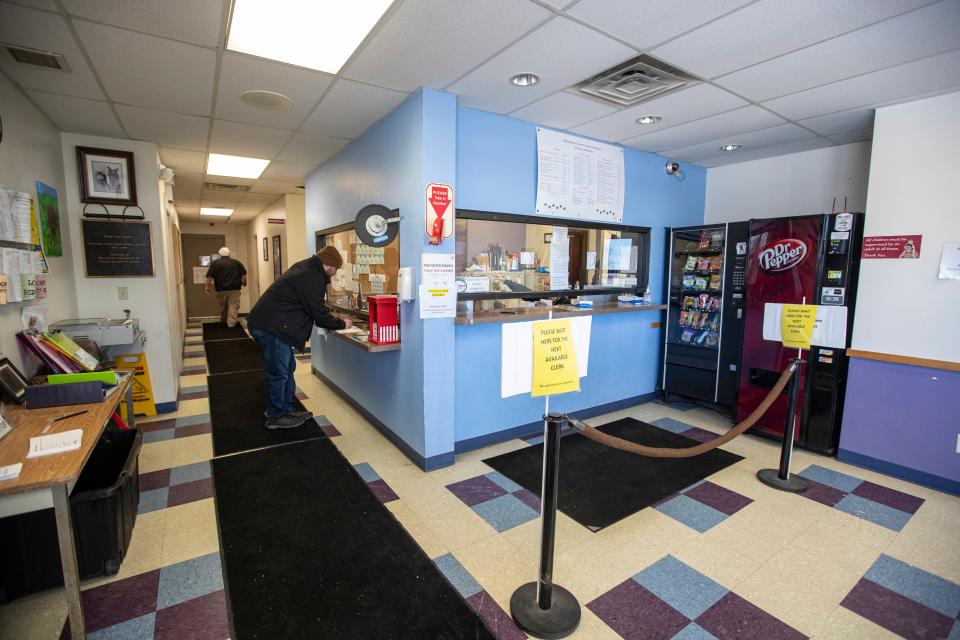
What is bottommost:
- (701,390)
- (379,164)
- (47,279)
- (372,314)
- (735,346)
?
(701,390)

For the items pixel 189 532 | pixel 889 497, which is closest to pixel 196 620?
pixel 189 532

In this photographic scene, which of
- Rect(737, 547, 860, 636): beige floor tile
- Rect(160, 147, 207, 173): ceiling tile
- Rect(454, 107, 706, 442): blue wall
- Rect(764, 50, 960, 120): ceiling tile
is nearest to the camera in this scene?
Rect(737, 547, 860, 636): beige floor tile

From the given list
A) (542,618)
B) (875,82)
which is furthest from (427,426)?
(875,82)

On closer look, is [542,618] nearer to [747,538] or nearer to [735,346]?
[747,538]

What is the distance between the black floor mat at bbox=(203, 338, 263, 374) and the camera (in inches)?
229

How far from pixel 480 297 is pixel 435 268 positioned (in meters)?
0.53

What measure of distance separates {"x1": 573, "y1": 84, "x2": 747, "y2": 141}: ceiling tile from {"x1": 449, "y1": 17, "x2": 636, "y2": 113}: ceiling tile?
68 cm

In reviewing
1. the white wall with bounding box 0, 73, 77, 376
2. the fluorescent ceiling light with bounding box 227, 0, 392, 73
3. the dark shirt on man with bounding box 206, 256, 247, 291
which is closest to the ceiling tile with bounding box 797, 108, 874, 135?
the fluorescent ceiling light with bounding box 227, 0, 392, 73

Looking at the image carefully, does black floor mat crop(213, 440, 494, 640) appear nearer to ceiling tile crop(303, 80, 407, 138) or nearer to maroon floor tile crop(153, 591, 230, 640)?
maroon floor tile crop(153, 591, 230, 640)

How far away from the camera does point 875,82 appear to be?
8.44 ft

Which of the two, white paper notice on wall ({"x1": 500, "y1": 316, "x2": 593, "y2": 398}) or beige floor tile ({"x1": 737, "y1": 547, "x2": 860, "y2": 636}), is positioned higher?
white paper notice on wall ({"x1": 500, "y1": 316, "x2": 593, "y2": 398})

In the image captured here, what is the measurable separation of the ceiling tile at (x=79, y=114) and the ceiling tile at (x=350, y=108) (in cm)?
137

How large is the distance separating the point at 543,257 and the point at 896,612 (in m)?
2.83

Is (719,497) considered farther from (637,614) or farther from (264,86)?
(264,86)
